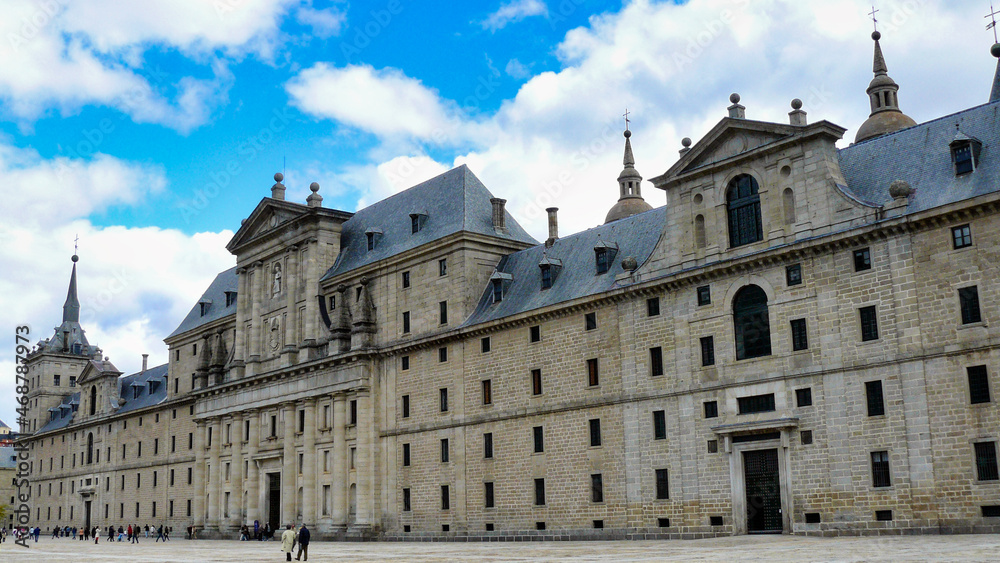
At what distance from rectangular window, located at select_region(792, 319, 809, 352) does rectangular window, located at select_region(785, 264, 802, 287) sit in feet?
5.36

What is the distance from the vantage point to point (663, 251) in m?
49.2

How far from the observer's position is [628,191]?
10200cm

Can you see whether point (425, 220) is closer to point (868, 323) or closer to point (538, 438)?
point (538, 438)

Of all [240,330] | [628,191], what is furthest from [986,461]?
[628,191]

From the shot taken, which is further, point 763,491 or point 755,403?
point 755,403

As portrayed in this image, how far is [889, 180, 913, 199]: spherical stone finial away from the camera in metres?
40.2

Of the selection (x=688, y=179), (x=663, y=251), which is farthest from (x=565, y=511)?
(x=688, y=179)

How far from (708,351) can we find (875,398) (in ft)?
27.6

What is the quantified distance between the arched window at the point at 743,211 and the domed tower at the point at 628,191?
51.7 meters

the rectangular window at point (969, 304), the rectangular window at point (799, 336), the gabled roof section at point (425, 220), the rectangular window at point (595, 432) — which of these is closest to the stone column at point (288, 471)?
the gabled roof section at point (425, 220)

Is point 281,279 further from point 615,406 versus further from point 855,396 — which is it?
point 855,396

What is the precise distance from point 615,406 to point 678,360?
14.5 ft

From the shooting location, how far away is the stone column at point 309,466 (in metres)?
65.7

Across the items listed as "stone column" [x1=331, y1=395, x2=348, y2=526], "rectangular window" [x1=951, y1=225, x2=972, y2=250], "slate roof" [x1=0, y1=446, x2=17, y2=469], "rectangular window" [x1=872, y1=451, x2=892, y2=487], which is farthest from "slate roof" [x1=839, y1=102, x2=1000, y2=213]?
"slate roof" [x1=0, y1=446, x2=17, y2=469]
